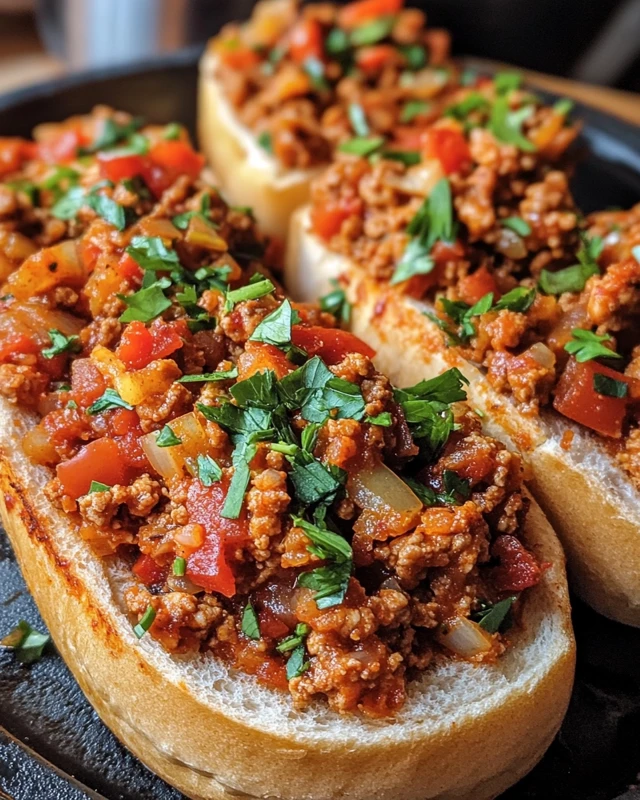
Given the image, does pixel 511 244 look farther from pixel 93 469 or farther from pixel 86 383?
pixel 93 469

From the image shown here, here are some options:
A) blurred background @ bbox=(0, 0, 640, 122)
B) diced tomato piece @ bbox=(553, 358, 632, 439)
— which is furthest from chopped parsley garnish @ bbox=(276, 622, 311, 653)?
blurred background @ bbox=(0, 0, 640, 122)

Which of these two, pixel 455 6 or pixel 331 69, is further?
pixel 455 6

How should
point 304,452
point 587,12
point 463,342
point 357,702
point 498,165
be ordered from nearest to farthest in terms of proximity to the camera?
point 357,702 → point 304,452 → point 463,342 → point 498,165 → point 587,12

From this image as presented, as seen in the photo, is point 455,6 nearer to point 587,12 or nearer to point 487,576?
point 587,12

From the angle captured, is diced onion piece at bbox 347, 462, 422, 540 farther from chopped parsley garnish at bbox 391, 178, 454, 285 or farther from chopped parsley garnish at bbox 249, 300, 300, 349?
chopped parsley garnish at bbox 391, 178, 454, 285

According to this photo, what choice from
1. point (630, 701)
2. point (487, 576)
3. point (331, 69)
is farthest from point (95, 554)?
point (331, 69)

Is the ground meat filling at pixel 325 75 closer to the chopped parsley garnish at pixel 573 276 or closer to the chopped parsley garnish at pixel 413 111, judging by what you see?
the chopped parsley garnish at pixel 413 111
